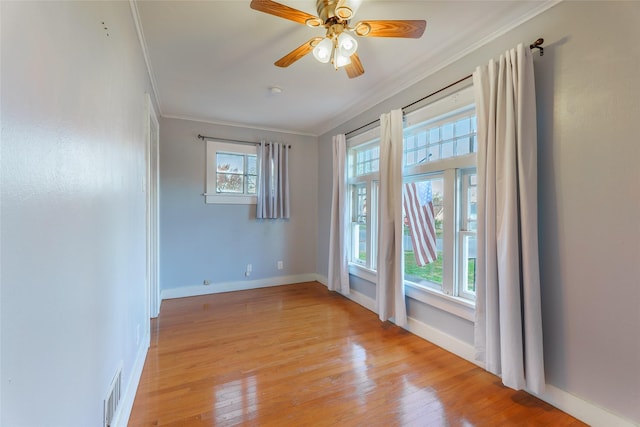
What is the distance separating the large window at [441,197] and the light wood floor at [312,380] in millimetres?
644

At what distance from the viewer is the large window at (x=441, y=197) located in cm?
228

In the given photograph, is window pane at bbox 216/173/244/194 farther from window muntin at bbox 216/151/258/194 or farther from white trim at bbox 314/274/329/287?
white trim at bbox 314/274/329/287

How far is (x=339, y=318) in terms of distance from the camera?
10.1 feet

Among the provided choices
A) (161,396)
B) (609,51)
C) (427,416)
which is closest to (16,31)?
(161,396)

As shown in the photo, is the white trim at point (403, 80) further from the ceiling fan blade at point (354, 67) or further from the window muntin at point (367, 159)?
the ceiling fan blade at point (354, 67)

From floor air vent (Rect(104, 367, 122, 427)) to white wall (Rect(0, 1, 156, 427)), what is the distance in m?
0.07

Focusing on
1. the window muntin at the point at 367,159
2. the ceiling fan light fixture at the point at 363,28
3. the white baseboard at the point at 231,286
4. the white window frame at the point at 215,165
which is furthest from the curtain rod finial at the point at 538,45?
the white baseboard at the point at 231,286

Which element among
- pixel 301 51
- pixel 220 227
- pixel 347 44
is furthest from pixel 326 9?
pixel 220 227

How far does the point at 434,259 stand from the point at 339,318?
1228 mm

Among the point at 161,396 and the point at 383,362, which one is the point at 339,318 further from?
the point at 161,396

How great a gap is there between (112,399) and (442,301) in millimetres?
2341

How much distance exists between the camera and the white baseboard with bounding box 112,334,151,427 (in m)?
1.45

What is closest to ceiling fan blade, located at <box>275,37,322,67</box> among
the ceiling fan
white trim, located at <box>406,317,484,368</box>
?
the ceiling fan

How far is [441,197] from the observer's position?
8.29 ft
